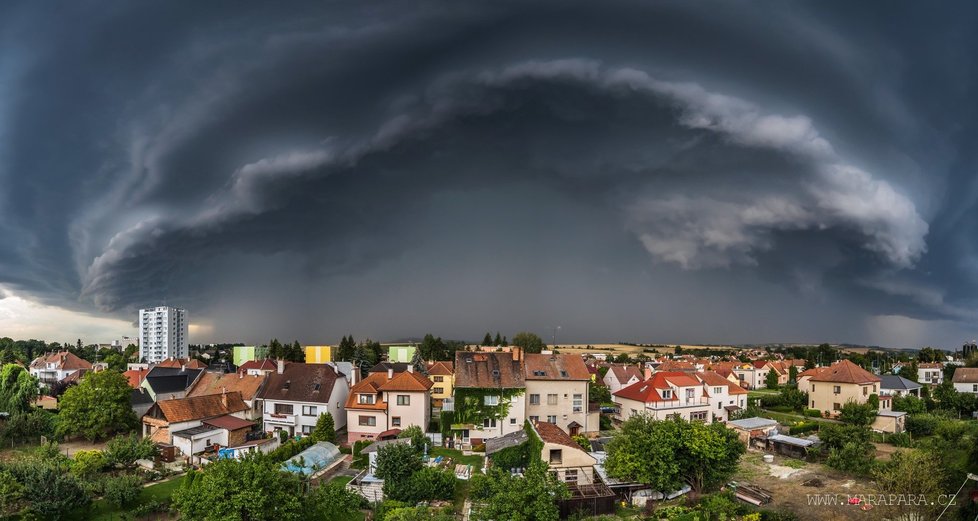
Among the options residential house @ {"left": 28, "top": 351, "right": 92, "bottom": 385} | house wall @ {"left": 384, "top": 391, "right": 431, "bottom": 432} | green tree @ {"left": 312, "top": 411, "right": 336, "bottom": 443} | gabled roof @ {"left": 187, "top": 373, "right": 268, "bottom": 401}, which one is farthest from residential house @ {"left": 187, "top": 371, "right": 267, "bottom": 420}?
residential house @ {"left": 28, "top": 351, "right": 92, "bottom": 385}

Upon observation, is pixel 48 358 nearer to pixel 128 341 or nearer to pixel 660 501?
pixel 128 341

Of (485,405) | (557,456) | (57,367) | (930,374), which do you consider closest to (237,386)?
(485,405)

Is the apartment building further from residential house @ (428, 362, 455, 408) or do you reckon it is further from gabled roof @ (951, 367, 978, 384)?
gabled roof @ (951, 367, 978, 384)

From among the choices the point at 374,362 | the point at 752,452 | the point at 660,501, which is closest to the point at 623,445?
the point at 660,501

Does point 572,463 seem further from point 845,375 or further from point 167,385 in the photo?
point 167,385

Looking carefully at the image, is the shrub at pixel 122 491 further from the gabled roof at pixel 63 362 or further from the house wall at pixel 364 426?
the gabled roof at pixel 63 362
